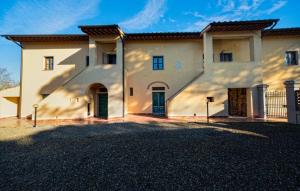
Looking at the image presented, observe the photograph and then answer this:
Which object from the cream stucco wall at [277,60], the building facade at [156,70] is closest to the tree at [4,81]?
the building facade at [156,70]

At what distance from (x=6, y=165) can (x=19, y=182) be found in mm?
1537

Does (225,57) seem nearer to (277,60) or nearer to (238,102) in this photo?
(238,102)

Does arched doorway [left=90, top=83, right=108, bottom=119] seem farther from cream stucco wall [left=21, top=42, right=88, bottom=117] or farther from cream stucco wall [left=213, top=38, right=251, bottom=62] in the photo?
cream stucco wall [left=213, top=38, right=251, bottom=62]

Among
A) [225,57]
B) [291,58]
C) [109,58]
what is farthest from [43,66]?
[291,58]

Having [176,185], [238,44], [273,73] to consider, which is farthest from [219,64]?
[176,185]

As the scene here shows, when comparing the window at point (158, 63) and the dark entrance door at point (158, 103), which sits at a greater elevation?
the window at point (158, 63)

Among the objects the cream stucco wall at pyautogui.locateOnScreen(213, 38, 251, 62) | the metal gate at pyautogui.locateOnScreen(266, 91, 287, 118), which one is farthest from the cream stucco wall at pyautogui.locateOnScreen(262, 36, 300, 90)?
the cream stucco wall at pyautogui.locateOnScreen(213, 38, 251, 62)

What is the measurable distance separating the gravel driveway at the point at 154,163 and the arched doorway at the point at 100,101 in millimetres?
8486

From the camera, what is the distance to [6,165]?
487cm

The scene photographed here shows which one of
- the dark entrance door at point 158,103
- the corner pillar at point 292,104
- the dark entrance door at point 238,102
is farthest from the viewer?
the dark entrance door at point 158,103

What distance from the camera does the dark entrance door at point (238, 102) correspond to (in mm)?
15328

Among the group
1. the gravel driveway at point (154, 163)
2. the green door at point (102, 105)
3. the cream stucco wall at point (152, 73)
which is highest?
the cream stucco wall at point (152, 73)

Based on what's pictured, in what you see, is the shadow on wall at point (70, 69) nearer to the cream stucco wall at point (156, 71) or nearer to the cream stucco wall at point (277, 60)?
the cream stucco wall at point (156, 71)

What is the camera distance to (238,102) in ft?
52.4
